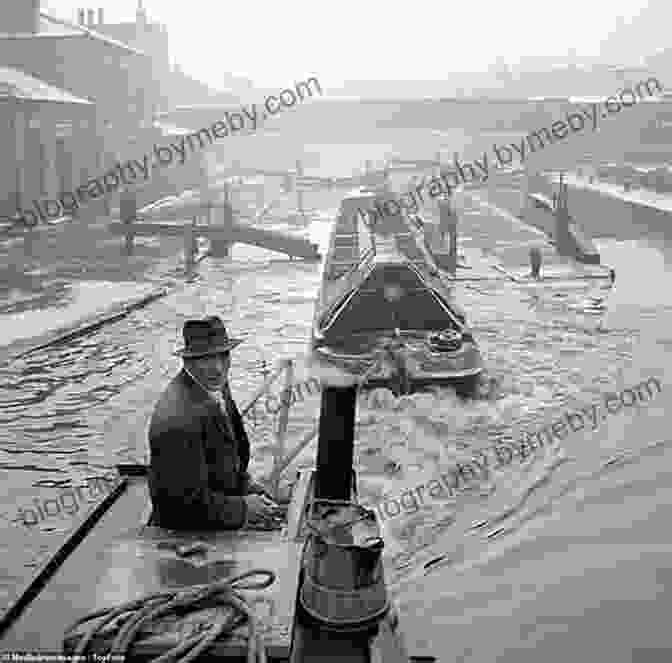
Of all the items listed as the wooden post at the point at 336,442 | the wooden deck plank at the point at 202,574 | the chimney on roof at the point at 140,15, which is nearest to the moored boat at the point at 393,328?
the wooden post at the point at 336,442

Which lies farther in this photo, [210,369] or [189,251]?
[189,251]

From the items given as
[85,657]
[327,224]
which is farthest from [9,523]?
[327,224]

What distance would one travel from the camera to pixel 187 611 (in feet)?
11.7

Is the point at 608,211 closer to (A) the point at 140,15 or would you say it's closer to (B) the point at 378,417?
(B) the point at 378,417

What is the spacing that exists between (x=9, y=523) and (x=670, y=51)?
5144 inches

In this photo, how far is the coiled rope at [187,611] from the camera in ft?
10.8

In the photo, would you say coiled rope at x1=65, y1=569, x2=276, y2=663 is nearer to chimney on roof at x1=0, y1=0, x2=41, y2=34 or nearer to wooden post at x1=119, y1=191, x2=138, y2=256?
wooden post at x1=119, y1=191, x2=138, y2=256

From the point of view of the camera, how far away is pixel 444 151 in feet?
257

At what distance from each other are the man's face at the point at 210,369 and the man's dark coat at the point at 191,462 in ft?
0.21

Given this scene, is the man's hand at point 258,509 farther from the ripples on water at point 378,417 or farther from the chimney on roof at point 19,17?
the chimney on roof at point 19,17

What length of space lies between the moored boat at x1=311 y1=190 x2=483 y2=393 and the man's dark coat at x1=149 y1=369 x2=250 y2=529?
19.0 ft

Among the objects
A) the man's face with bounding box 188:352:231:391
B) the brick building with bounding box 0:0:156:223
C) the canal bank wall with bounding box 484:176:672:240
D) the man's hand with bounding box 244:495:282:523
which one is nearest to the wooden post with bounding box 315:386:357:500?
the man's hand with bounding box 244:495:282:523

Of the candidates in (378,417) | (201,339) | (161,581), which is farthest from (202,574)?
(378,417)

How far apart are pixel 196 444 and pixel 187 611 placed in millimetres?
1063
